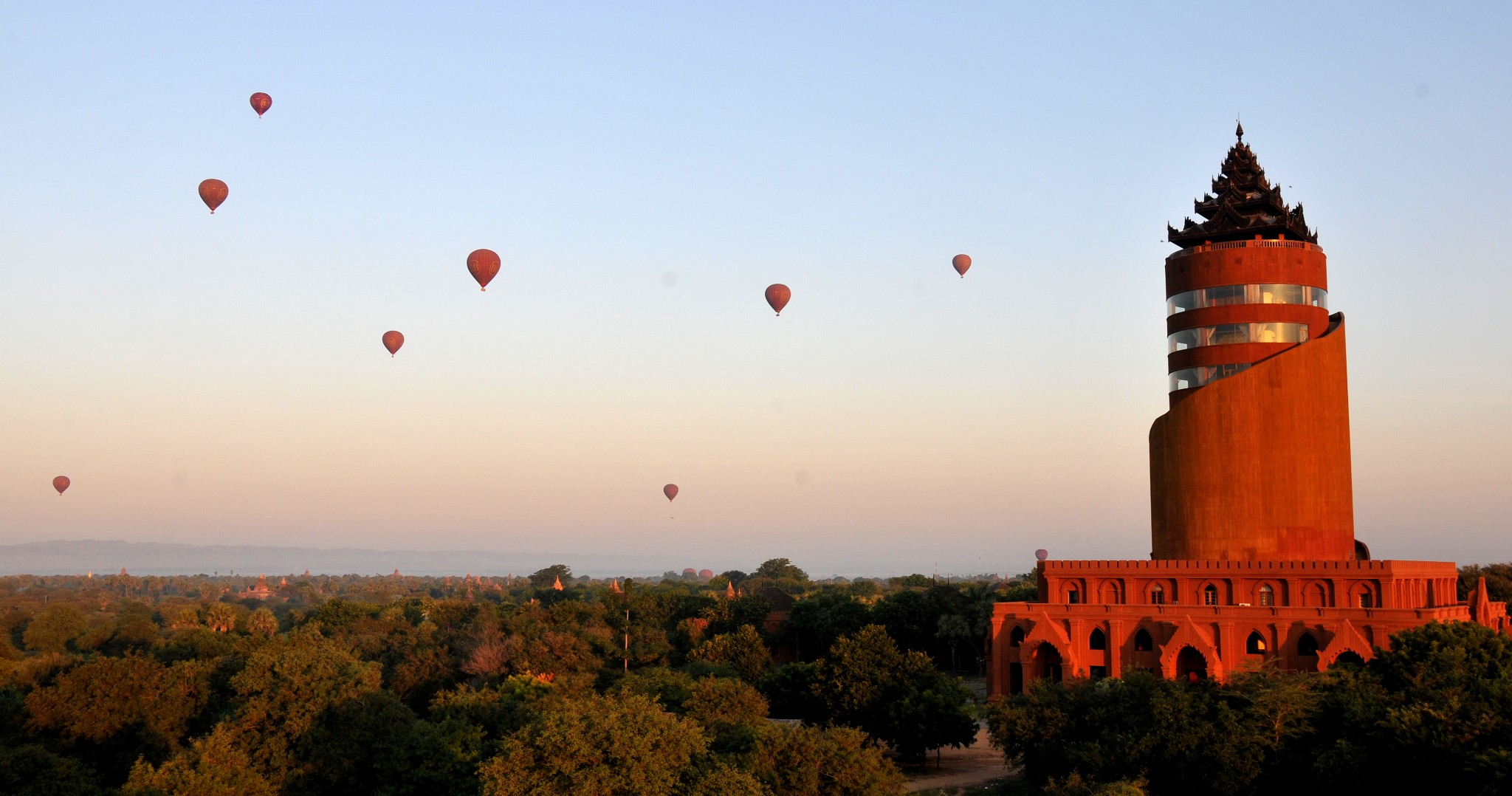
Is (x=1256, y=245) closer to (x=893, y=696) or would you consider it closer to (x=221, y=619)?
(x=893, y=696)

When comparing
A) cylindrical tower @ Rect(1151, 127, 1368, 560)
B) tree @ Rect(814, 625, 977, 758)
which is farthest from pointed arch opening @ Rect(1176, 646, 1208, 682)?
tree @ Rect(814, 625, 977, 758)

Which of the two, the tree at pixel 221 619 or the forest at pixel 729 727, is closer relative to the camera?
the forest at pixel 729 727

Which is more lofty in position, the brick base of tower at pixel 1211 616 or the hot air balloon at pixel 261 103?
the hot air balloon at pixel 261 103

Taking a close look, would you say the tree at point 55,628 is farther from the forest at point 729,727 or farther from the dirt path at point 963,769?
the dirt path at point 963,769

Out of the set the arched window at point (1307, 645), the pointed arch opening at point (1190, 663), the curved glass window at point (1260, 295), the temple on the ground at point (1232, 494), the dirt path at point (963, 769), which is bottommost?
the dirt path at point (963, 769)

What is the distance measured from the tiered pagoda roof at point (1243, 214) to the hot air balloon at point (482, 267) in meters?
36.6

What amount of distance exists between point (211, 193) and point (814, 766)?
1765 inches

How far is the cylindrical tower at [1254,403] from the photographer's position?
65.9 m

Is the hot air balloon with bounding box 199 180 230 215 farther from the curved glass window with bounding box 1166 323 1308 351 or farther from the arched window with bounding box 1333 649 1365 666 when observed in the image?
the arched window with bounding box 1333 649 1365 666

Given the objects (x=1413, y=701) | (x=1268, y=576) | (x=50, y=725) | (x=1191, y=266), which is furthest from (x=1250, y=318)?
(x=50, y=725)

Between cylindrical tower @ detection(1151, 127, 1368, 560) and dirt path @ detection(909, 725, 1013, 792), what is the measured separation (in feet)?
54.2

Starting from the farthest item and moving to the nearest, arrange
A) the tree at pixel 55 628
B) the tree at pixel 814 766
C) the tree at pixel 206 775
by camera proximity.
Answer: the tree at pixel 55 628, the tree at pixel 206 775, the tree at pixel 814 766

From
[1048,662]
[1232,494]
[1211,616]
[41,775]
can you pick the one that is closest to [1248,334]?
[1232,494]

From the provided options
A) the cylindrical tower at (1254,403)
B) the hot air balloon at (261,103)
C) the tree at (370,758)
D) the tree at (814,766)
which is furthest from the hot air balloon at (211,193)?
the cylindrical tower at (1254,403)
